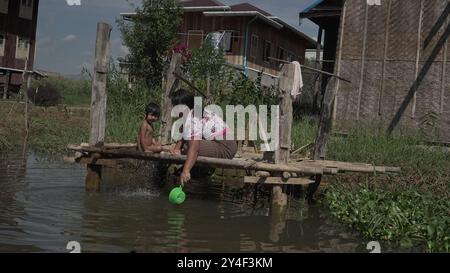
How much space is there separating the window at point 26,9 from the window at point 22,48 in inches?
46.8

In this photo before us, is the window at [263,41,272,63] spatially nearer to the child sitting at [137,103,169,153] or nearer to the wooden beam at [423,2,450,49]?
the wooden beam at [423,2,450,49]

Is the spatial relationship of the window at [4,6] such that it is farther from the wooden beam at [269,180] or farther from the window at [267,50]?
the wooden beam at [269,180]

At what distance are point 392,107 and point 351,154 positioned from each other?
2.96 metres

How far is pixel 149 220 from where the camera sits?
677 cm

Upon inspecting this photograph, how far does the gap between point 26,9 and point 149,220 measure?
968 inches

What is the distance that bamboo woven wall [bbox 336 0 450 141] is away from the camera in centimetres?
1179

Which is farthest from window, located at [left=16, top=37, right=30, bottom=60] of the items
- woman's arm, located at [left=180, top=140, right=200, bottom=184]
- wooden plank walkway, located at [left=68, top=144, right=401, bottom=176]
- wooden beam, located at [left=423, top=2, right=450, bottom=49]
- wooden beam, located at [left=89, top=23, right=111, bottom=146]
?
woman's arm, located at [left=180, top=140, right=200, bottom=184]

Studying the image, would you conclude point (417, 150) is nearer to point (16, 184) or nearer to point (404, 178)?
point (404, 178)

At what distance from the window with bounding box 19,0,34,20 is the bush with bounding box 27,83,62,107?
6380mm

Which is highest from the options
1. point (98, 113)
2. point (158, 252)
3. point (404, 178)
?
point (98, 113)

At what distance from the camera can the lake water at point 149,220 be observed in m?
5.66

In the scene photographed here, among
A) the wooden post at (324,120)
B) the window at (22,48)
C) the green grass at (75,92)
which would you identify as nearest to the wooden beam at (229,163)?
the wooden post at (324,120)

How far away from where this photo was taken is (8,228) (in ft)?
19.5
